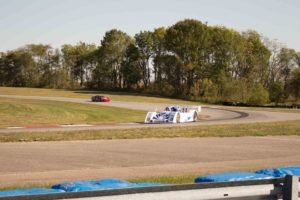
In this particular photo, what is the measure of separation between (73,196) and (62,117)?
36781 mm

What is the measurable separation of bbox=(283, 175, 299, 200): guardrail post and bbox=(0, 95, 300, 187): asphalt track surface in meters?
6.68

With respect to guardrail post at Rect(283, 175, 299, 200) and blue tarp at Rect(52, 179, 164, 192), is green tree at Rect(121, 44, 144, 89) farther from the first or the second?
guardrail post at Rect(283, 175, 299, 200)

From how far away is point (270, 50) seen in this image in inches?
4299

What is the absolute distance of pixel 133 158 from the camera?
1538cm

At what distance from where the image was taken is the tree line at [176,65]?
307ft

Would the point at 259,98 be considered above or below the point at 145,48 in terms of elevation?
below

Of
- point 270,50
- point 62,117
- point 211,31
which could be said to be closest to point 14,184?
point 62,117

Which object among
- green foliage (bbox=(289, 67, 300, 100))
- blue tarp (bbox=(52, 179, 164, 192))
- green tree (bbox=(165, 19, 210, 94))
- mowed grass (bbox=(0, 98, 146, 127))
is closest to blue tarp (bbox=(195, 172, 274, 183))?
blue tarp (bbox=(52, 179, 164, 192))

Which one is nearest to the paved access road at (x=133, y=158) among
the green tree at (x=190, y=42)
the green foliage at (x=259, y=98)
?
the green foliage at (x=259, y=98)

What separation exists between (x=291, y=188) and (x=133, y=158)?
407 inches

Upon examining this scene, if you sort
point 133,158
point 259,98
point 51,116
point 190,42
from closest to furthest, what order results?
point 133,158, point 51,116, point 259,98, point 190,42

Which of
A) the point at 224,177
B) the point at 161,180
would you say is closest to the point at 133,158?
the point at 161,180

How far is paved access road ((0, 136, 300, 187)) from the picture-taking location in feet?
40.3

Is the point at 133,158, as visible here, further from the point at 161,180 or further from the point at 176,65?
the point at 176,65
